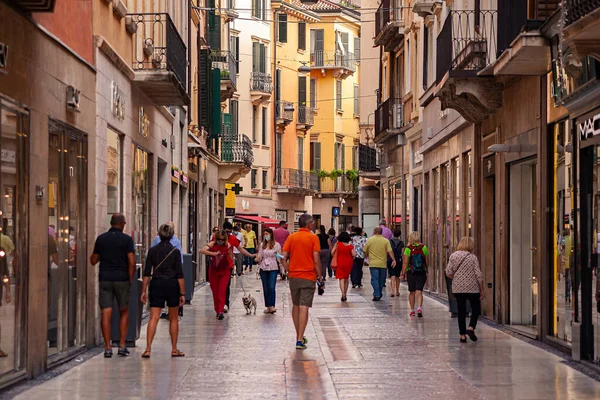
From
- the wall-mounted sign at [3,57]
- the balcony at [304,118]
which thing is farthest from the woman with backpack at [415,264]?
the balcony at [304,118]

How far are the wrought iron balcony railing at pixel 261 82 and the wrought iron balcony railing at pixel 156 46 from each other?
43.7 m

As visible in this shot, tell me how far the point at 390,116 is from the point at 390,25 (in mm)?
3322

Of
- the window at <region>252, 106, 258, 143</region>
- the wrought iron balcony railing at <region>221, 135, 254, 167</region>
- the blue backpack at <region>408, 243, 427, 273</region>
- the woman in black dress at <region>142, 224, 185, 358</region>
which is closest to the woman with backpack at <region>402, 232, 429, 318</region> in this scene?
the blue backpack at <region>408, 243, 427, 273</region>

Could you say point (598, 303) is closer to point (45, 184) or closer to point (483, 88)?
point (45, 184)

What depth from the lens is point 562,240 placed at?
17.2 m

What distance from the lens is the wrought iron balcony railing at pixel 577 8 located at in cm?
1324

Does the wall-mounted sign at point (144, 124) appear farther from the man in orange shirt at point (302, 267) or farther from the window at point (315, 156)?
the window at point (315, 156)

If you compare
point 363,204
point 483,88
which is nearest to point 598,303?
point 483,88

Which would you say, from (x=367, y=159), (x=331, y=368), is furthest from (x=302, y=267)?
(x=367, y=159)

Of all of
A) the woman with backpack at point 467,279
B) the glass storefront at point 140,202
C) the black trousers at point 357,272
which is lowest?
the black trousers at point 357,272

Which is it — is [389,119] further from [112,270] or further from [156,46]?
[112,270]

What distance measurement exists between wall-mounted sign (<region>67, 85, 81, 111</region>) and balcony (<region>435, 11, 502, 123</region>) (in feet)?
26.6

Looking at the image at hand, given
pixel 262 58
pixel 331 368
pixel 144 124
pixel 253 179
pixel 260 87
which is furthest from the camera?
pixel 253 179

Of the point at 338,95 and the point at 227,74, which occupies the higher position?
the point at 338,95
